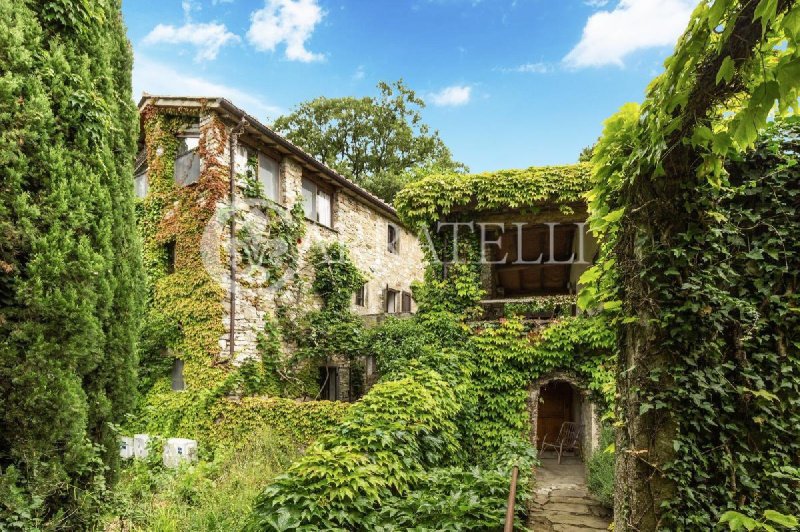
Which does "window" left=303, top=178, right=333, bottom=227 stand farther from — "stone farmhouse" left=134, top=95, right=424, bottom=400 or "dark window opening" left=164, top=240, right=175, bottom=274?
"dark window opening" left=164, top=240, right=175, bottom=274

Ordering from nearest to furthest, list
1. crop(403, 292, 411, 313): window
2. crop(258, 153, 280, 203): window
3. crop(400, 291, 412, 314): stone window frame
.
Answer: crop(258, 153, 280, 203): window
crop(400, 291, 412, 314): stone window frame
crop(403, 292, 411, 313): window

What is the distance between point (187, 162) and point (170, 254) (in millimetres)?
2556

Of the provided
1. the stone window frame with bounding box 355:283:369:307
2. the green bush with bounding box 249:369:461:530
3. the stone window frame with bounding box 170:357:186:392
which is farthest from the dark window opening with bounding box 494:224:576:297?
the stone window frame with bounding box 170:357:186:392

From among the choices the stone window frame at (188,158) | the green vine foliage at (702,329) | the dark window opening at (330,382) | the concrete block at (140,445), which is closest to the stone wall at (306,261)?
the dark window opening at (330,382)

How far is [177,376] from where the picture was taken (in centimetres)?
1209

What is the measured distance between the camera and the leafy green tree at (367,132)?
29.4 m

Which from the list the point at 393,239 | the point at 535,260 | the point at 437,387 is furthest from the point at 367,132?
the point at 437,387

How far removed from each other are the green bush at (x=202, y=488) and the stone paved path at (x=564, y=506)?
4.05 meters

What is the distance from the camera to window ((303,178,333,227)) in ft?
48.0

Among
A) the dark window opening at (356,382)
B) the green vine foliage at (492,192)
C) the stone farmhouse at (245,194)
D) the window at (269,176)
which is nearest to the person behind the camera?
the green vine foliage at (492,192)

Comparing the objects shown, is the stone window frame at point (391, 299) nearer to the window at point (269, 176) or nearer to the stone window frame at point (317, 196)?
the stone window frame at point (317, 196)

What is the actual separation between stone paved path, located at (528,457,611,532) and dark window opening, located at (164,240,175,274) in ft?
34.3

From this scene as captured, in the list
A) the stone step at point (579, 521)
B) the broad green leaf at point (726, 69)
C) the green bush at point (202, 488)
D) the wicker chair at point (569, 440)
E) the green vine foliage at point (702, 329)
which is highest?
the broad green leaf at point (726, 69)

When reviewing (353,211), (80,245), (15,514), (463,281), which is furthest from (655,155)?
(353,211)
